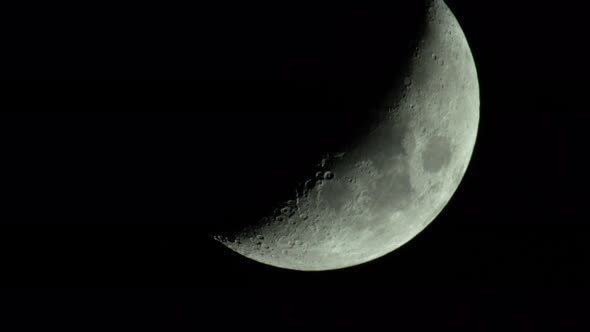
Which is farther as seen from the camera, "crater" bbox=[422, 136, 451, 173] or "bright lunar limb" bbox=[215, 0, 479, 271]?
"crater" bbox=[422, 136, 451, 173]

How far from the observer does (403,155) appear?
11.1ft

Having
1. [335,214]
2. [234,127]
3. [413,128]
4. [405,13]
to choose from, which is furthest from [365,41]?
[335,214]

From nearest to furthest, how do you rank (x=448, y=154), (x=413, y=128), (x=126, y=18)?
(x=126, y=18) → (x=413, y=128) → (x=448, y=154)

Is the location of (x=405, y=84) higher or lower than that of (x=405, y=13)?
lower

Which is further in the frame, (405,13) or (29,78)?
(405,13)

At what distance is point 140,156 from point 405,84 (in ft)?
5.58

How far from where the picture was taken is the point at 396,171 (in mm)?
3391

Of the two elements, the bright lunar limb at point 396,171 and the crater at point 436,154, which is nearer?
the bright lunar limb at point 396,171

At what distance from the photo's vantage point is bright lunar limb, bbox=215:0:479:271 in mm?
3314

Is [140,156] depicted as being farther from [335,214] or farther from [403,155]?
[403,155]

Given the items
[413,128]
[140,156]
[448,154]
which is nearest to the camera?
[140,156]

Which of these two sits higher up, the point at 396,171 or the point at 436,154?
the point at 436,154

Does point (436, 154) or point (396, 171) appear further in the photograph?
point (436, 154)

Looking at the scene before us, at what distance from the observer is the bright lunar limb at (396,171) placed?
3.31m
